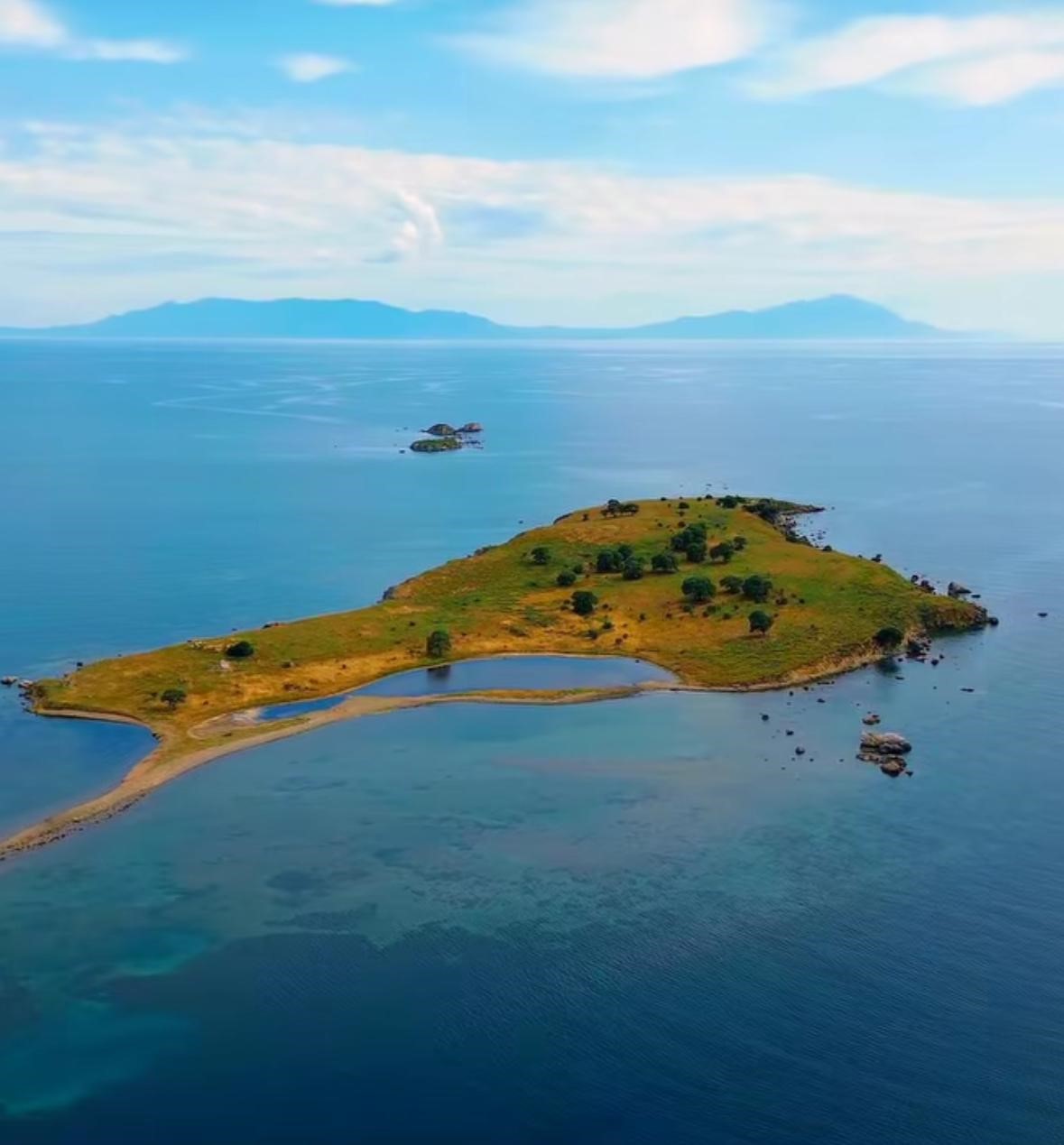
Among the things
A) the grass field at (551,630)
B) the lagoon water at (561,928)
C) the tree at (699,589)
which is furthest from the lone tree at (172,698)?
the tree at (699,589)

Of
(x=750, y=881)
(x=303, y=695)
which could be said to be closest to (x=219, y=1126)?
(x=750, y=881)

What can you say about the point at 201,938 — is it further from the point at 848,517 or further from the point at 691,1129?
the point at 848,517

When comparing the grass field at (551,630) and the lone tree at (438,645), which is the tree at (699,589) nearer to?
the grass field at (551,630)

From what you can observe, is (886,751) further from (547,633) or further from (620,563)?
(620,563)

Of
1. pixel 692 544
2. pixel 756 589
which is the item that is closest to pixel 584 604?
pixel 756 589

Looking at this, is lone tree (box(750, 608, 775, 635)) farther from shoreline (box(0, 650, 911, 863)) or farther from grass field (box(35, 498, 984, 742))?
shoreline (box(0, 650, 911, 863))

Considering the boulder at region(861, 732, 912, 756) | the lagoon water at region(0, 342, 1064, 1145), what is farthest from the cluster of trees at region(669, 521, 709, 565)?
the boulder at region(861, 732, 912, 756)
